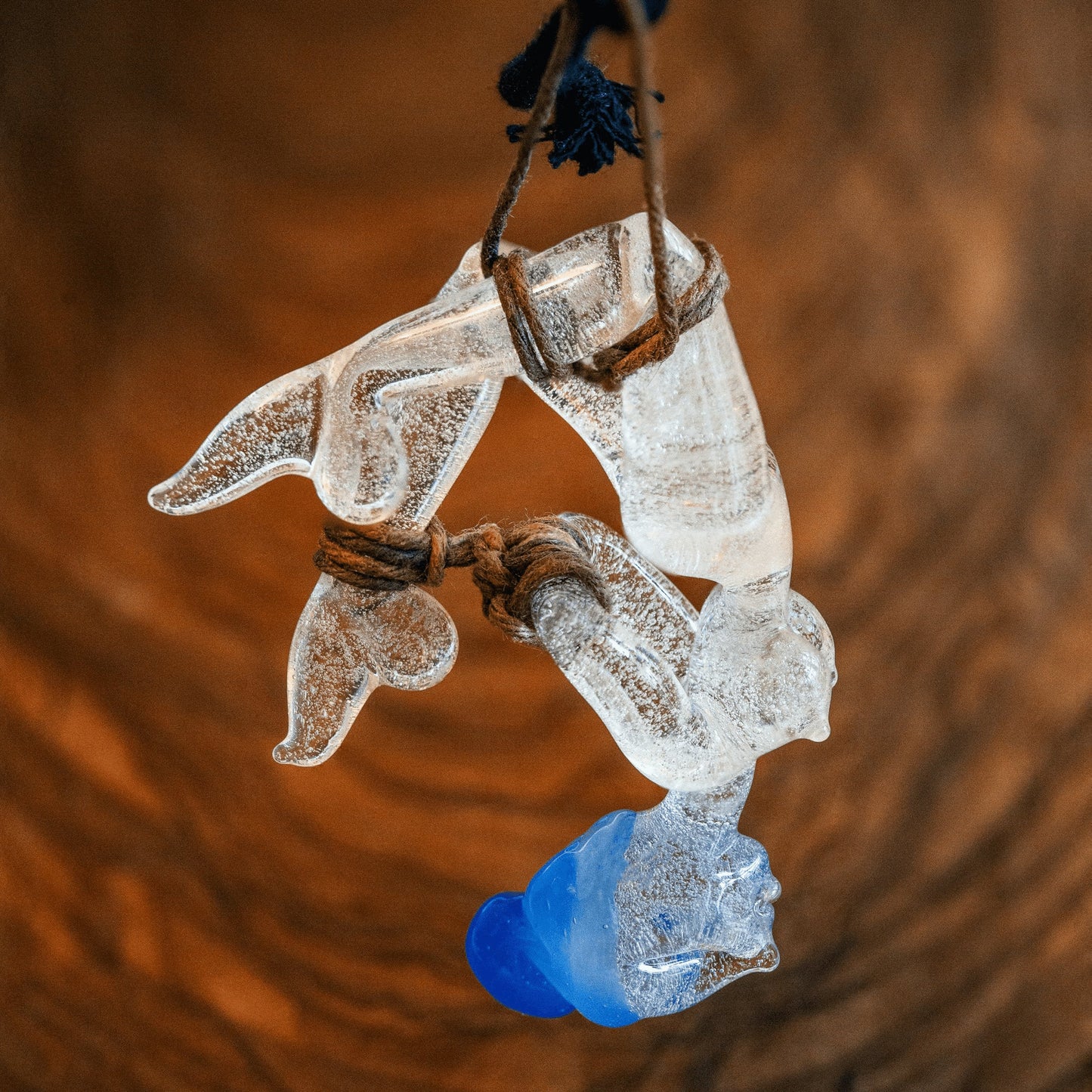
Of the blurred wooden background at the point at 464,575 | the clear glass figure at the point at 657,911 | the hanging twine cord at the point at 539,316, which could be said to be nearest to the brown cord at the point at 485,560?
the hanging twine cord at the point at 539,316

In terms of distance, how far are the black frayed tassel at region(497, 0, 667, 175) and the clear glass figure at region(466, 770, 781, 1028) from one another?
277 mm

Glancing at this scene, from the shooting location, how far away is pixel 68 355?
802 millimetres

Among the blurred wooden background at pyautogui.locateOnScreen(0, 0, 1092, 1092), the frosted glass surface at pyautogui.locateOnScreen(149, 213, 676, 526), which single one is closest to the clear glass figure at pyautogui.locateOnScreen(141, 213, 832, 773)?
the frosted glass surface at pyautogui.locateOnScreen(149, 213, 676, 526)

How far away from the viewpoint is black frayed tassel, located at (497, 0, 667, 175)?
395 mm

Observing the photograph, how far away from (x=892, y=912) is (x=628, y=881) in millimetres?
501

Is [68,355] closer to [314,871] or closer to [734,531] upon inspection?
[314,871]

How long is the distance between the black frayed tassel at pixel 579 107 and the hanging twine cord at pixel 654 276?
2 centimetres

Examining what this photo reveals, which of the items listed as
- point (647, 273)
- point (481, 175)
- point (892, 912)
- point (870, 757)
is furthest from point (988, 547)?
point (647, 273)

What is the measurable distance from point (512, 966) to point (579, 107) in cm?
41

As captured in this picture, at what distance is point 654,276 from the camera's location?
365 millimetres

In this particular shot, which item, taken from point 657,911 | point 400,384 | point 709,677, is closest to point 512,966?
point 657,911

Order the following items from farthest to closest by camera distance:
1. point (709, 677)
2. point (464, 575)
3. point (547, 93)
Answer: point (464, 575), point (709, 677), point (547, 93)

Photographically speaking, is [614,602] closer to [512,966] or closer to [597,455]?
[597,455]

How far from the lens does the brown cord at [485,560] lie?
0.46 meters
